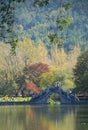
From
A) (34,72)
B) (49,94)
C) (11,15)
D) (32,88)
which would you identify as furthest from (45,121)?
(34,72)

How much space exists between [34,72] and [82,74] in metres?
25.9

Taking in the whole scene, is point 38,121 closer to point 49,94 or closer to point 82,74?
point 82,74

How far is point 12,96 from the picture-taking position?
106 meters

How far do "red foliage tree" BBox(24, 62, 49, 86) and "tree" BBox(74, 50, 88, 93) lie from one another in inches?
833

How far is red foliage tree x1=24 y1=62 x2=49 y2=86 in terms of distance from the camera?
363 feet

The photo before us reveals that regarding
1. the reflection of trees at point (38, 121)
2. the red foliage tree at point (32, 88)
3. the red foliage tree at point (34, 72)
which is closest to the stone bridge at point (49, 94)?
the red foliage tree at point (32, 88)

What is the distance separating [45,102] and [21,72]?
16.8 metres

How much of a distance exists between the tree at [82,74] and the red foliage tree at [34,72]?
21153 mm

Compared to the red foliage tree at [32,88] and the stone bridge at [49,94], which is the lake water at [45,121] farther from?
the red foliage tree at [32,88]

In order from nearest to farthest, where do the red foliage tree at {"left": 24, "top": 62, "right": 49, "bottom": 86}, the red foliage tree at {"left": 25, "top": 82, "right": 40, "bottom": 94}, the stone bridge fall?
1. the stone bridge
2. the red foliage tree at {"left": 25, "top": 82, "right": 40, "bottom": 94}
3. the red foliage tree at {"left": 24, "top": 62, "right": 49, "bottom": 86}

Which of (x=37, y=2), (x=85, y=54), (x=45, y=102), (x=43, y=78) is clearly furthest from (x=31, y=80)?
(x=37, y=2)

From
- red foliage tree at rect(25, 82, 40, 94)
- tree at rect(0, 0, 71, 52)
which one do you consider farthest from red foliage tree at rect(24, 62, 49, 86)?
tree at rect(0, 0, 71, 52)

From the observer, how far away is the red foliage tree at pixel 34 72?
110787mm

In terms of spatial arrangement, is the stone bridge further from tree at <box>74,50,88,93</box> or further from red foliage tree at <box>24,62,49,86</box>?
red foliage tree at <box>24,62,49,86</box>
